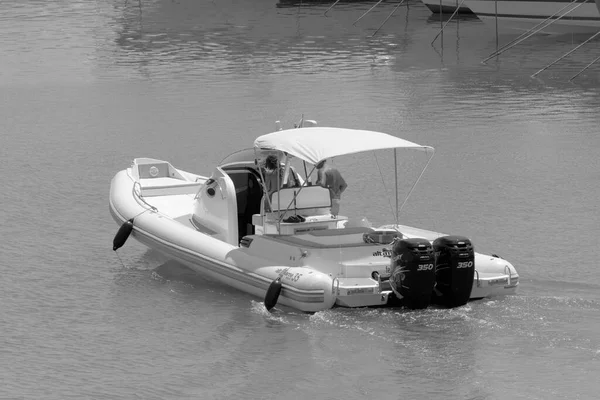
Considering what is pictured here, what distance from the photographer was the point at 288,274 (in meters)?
12.7

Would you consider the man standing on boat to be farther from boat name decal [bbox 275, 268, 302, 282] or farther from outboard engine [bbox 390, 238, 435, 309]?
outboard engine [bbox 390, 238, 435, 309]

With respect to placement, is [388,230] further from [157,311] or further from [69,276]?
[69,276]

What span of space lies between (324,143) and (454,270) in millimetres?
2129

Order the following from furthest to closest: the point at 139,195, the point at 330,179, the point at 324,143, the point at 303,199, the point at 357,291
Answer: the point at 139,195, the point at 330,179, the point at 303,199, the point at 324,143, the point at 357,291

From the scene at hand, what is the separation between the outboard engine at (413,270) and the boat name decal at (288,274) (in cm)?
99

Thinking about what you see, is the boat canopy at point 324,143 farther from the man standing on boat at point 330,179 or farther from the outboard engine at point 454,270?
the outboard engine at point 454,270

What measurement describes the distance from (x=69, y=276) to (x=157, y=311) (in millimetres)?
1994

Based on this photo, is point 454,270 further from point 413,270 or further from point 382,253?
point 382,253

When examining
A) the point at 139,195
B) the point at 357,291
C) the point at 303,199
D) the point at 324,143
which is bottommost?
the point at 139,195

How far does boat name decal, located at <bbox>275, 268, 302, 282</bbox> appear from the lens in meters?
12.6

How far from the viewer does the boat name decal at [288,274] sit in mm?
12560

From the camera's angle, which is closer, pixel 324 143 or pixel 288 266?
pixel 288 266

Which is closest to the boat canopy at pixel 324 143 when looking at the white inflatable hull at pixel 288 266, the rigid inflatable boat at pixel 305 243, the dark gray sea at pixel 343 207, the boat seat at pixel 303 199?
the rigid inflatable boat at pixel 305 243

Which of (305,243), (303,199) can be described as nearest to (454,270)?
(305,243)
